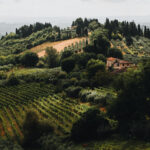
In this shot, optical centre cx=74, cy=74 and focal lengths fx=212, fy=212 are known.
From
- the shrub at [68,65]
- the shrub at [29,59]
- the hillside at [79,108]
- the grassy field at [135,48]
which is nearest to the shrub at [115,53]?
the hillside at [79,108]

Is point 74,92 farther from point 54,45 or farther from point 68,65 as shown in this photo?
point 54,45

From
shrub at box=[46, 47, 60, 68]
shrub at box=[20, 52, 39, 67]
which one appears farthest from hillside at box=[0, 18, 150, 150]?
shrub at box=[20, 52, 39, 67]

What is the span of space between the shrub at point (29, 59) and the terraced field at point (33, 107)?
128 feet

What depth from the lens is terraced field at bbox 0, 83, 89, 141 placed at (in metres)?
39.4

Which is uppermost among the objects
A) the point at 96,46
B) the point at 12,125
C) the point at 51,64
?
Answer: the point at 96,46

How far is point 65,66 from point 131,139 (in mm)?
51054

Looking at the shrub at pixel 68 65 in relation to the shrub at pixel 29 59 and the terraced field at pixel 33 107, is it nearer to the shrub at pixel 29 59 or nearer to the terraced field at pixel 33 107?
the terraced field at pixel 33 107

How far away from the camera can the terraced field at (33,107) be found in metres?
39.4

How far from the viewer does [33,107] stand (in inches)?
1941

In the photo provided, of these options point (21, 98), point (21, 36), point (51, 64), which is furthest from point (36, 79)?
point (21, 36)

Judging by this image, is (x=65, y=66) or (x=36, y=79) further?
(x=65, y=66)

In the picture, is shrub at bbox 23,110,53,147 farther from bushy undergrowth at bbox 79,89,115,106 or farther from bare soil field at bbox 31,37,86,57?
bare soil field at bbox 31,37,86,57

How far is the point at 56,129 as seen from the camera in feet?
118

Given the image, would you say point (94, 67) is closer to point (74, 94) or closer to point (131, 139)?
point (74, 94)
